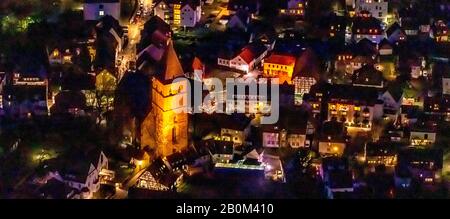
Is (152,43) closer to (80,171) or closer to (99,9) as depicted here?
(99,9)

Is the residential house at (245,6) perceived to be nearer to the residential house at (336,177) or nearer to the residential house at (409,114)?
the residential house at (409,114)

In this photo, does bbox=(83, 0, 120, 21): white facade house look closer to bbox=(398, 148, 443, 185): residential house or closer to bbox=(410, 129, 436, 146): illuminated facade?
bbox=(410, 129, 436, 146): illuminated facade

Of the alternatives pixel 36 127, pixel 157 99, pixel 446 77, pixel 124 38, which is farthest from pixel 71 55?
pixel 446 77

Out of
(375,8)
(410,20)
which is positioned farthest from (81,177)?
(375,8)

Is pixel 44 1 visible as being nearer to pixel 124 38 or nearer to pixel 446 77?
pixel 124 38

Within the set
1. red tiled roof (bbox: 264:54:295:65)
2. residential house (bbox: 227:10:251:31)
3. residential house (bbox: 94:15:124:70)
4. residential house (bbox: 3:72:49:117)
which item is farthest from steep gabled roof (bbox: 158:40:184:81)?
residential house (bbox: 227:10:251:31)

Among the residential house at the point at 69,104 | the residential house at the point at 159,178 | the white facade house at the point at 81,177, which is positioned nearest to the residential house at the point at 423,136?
the residential house at the point at 159,178

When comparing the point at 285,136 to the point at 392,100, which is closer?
the point at 285,136

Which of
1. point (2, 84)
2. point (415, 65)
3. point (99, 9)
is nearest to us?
point (2, 84)
